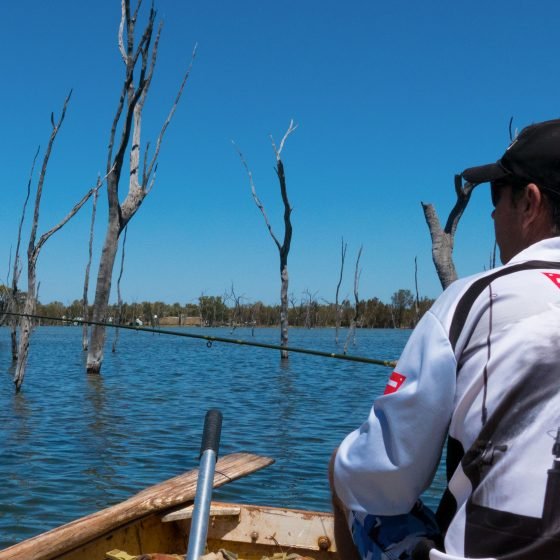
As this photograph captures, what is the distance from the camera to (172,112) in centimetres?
2120

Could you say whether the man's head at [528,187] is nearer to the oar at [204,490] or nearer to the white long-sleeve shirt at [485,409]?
the white long-sleeve shirt at [485,409]

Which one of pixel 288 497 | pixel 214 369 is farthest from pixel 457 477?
pixel 214 369

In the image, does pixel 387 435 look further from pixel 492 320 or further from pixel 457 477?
pixel 492 320

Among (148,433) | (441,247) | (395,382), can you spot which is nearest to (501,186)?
(395,382)

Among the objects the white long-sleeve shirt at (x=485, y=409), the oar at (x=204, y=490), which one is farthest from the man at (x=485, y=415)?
the oar at (x=204, y=490)

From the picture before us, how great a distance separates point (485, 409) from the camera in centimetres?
163

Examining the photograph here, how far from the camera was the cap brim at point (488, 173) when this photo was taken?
193 cm

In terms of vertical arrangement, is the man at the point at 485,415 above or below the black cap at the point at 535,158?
below

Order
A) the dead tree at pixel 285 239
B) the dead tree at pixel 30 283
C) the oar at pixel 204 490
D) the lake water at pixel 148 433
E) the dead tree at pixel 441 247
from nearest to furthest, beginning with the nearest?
the oar at pixel 204 490 < the lake water at pixel 148 433 < the dead tree at pixel 441 247 < the dead tree at pixel 30 283 < the dead tree at pixel 285 239

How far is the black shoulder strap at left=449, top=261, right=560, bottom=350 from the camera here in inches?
65.8

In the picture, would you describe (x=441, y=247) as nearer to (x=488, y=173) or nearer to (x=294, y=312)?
(x=488, y=173)

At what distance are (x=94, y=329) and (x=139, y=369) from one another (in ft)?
17.7

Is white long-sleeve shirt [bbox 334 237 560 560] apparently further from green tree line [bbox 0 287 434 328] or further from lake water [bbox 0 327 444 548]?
green tree line [bbox 0 287 434 328]

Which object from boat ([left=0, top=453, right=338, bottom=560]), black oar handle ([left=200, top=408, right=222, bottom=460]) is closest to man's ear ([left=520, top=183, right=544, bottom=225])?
black oar handle ([left=200, top=408, right=222, bottom=460])
